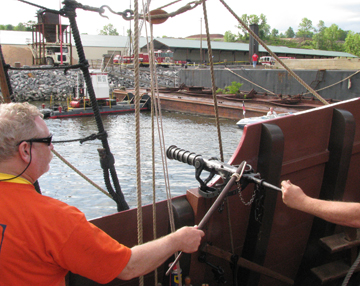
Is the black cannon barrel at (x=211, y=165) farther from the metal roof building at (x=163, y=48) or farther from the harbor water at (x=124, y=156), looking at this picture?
the metal roof building at (x=163, y=48)

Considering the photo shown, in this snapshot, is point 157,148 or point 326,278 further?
point 157,148

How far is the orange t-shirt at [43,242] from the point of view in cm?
115

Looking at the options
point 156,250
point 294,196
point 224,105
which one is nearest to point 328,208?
point 294,196

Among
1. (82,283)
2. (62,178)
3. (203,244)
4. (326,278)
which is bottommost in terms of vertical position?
(62,178)

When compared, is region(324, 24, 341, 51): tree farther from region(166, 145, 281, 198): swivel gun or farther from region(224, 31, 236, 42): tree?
region(166, 145, 281, 198): swivel gun

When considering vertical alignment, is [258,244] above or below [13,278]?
below

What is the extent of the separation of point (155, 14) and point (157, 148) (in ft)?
32.7

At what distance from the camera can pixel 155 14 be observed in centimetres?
277

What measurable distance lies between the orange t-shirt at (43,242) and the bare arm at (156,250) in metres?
0.08

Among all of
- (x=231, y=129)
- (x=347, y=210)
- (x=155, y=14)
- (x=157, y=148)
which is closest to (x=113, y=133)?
(x=157, y=148)

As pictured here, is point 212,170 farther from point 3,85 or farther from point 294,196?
point 3,85

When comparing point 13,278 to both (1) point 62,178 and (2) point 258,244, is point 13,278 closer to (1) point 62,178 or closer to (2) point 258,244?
(2) point 258,244

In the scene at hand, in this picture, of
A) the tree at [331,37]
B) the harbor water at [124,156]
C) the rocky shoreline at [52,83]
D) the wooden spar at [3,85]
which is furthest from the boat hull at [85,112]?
the tree at [331,37]

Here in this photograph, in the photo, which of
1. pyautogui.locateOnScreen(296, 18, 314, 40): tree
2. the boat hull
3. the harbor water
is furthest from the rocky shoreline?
pyautogui.locateOnScreen(296, 18, 314, 40): tree
